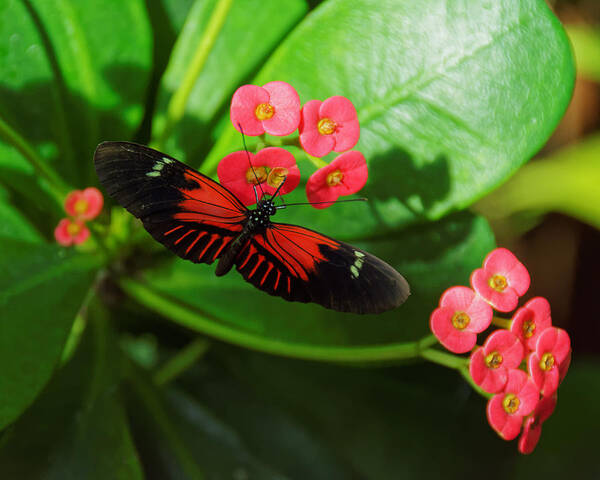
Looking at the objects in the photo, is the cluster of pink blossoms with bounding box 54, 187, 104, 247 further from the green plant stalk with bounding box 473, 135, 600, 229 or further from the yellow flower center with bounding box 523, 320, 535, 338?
the green plant stalk with bounding box 473, 135, 600, 229

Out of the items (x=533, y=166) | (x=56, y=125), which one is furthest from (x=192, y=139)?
(x=533, y=166)

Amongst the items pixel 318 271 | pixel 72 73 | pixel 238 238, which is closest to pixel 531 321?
pixel 318 271

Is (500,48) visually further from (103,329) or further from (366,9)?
(103,329)

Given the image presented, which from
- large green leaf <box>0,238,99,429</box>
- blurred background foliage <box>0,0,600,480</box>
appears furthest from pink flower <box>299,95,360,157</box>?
large green leaf <box>0,238,99,429</box>

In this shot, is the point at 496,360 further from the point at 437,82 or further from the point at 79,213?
the point at 79,213

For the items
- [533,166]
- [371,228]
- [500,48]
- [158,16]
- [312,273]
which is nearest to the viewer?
[312,273]

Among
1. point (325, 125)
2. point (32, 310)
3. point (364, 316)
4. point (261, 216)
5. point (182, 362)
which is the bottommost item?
point (182, 362)
